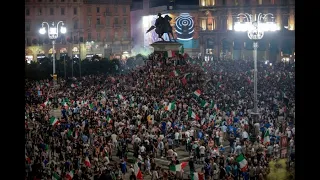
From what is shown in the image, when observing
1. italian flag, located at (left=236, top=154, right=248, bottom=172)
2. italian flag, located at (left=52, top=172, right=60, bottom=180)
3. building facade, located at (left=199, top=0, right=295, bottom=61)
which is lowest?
italian flag, located at (left=52, top=172, right=60, bottom=180)

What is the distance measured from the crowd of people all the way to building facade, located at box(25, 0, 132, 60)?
52.8 m

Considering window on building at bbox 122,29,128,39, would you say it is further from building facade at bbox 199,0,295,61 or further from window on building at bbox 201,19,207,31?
window on building at bbox 201,19,207,31

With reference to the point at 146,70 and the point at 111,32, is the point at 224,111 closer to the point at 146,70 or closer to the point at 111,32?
the point at 146,70

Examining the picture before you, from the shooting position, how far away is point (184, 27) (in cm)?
10394

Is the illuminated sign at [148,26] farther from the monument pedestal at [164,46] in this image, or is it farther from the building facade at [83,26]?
the monument pedestal at [164,46]

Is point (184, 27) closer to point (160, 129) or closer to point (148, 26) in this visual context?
point (148, 26)

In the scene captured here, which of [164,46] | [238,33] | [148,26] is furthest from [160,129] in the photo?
[148,26]

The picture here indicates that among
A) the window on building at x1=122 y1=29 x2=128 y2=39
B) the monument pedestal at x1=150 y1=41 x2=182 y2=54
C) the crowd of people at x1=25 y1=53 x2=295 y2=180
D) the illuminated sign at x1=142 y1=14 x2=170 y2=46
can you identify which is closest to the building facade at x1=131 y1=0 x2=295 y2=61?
the illuminated sign at x1=142 y1=14 x2=170 y2=46

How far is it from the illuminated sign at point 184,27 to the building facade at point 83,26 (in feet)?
41.6

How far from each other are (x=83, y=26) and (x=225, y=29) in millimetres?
27736

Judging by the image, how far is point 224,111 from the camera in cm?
3459

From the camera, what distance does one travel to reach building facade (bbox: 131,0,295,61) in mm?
91875
